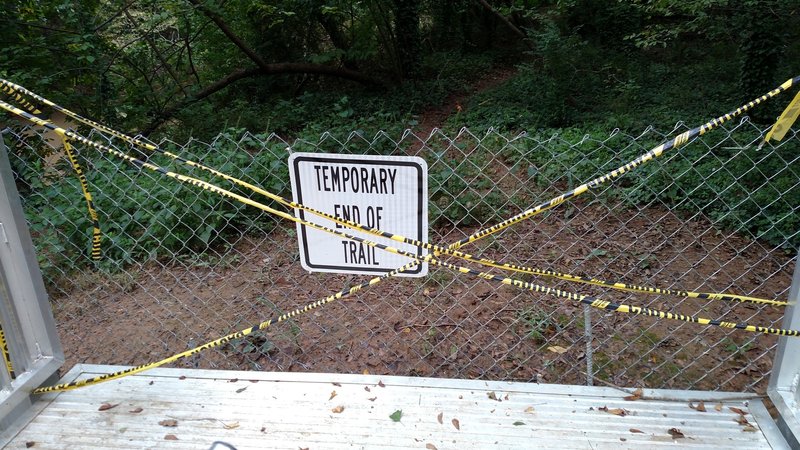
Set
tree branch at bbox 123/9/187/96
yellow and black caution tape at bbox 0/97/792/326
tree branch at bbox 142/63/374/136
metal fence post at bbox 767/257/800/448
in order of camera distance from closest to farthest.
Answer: metal fence post at bbox 767/257/800/448, yellow and black caution tape at bbox 0/97/792/326, tree branch at bbox 123/9/187/96, tree branch at bbox 142/63/374/136

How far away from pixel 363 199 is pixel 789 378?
1.81m

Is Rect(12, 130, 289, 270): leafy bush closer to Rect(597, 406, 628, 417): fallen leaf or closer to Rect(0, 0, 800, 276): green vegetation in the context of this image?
Rect(0, 0, 800, 276): green vegetation

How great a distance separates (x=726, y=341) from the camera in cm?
316

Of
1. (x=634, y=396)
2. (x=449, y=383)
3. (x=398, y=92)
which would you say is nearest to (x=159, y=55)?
(x=398, y=92)

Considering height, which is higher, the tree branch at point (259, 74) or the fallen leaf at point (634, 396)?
the tree branch at point (259, 74)

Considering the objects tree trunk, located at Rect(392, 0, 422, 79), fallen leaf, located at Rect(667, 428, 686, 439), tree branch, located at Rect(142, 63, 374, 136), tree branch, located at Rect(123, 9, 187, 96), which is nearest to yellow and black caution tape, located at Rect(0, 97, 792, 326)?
fallen leaf, located at Rect(667, 428, 686, 439)

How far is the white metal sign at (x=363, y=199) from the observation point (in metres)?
2.21

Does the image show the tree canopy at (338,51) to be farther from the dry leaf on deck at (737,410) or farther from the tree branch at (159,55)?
the dry leaf on deck at (737,410)

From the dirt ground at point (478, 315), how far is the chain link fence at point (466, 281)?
0.01 meters

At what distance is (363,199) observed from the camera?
2.29 meters

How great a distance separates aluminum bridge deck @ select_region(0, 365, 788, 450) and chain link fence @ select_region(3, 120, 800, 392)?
0.50 meters

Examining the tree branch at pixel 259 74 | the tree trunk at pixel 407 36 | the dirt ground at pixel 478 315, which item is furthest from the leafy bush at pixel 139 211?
the tree trunk at pixel 407 36

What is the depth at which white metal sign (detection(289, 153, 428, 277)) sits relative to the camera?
221 cm

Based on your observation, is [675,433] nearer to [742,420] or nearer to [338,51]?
[742,420]
